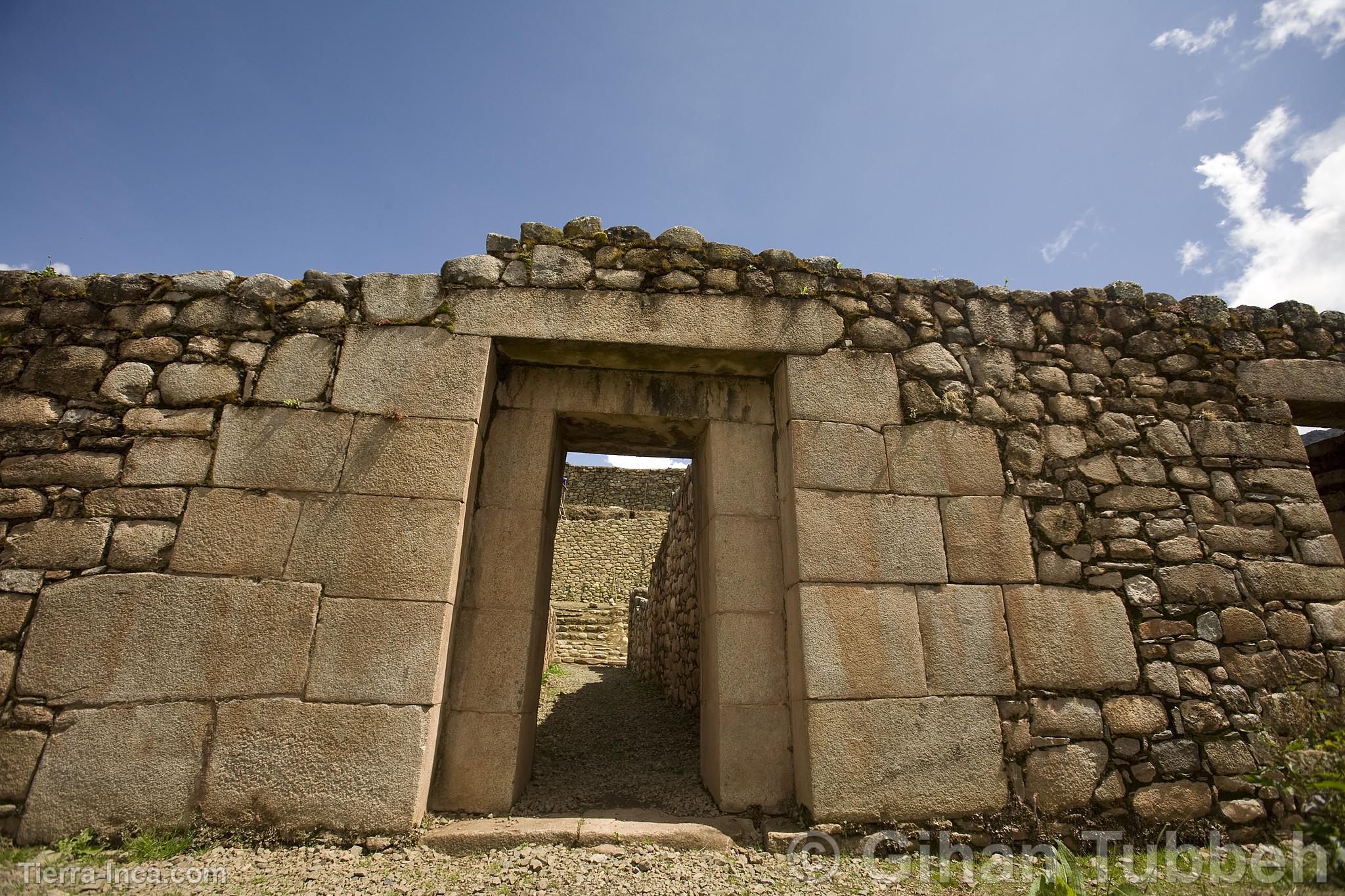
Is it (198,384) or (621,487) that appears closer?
(198,384)

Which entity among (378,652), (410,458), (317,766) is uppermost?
(410,458)

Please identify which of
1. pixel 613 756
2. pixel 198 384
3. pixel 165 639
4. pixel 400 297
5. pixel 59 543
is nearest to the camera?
pixel 165 639

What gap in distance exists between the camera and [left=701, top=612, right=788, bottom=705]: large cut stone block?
3.59m

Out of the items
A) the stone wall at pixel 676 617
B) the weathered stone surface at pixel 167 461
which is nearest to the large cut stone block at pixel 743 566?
the stone wall at pixel 676 617

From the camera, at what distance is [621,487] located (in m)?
22.3

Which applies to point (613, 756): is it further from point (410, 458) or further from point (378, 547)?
point (410, 458)

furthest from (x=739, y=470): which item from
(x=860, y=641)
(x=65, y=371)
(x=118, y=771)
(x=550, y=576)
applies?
(x=65, y=371)

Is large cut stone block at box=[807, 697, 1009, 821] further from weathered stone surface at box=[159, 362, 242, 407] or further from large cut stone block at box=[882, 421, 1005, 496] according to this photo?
weathered stone surface at box=[159, 362, 242, 407]

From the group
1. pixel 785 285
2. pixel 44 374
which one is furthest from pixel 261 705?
pixel 785 285

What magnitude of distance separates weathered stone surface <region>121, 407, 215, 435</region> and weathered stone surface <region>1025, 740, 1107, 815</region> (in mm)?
5022

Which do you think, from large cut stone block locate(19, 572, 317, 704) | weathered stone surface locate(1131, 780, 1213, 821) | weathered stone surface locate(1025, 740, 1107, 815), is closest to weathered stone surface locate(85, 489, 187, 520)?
large cut stone block locate(19, 572, 317, 704)

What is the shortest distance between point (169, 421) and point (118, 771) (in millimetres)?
1843

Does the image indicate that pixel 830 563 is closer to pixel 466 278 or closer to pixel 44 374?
pixel 466 278

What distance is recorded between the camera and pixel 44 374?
11.8 feet
